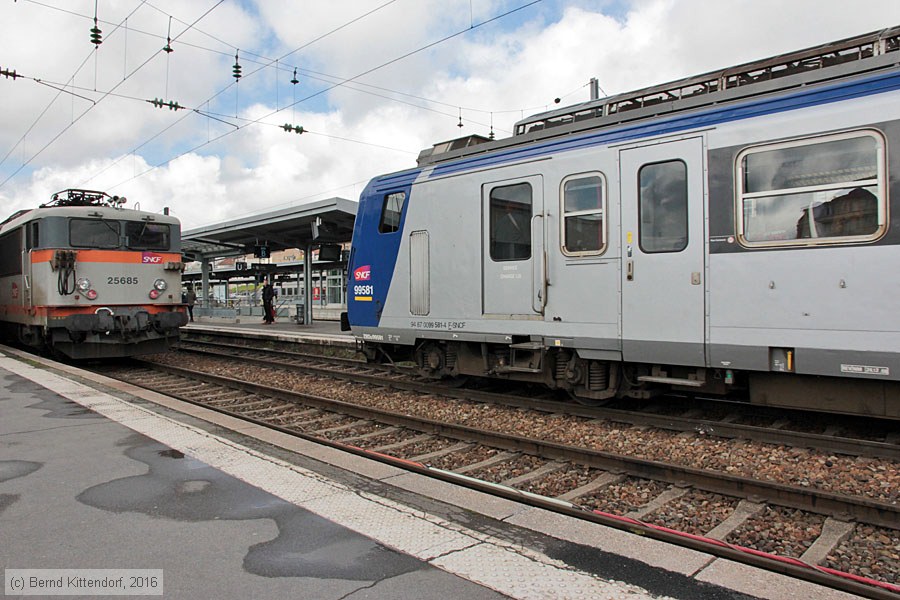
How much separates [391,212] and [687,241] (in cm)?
467

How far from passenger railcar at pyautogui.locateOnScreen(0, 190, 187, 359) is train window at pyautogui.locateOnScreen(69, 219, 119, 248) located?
0.02 m

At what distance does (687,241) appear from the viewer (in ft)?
20.5

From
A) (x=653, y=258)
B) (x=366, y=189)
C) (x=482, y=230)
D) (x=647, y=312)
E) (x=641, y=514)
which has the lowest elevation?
(x=641, y=514)

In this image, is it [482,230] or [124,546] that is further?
[482,230]

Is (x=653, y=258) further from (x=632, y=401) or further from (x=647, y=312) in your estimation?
(x=632, y=401)

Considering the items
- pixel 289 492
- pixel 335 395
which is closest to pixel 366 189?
pixel 335 395

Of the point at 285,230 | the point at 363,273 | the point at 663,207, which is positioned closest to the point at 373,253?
the point at 363,273

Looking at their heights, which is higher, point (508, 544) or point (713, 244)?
point (713, 244)

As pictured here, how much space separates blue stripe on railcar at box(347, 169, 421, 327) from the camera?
927 centimetres

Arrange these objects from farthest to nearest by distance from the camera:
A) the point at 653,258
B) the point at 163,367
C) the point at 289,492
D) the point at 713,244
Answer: the point at 163,367, the point at 653,258, the point at 713,244, the point at 289,492

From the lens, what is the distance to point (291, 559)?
11.5ft

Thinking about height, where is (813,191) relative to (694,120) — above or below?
below

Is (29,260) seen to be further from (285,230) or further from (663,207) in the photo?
(663,207)

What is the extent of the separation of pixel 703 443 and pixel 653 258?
1966 mm
